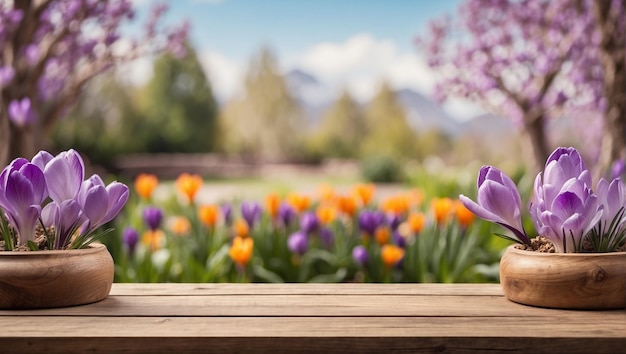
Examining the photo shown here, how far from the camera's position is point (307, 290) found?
1.45m

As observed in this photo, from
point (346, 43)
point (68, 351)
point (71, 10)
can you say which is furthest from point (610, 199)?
point (346, 43)

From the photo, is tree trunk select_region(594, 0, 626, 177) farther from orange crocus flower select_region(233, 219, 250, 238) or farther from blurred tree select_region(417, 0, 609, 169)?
blurred tree select_region(417, 0, 609, 169)

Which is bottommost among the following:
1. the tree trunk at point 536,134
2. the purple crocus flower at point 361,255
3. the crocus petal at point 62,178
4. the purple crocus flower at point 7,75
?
the tree trunk at point 536,134

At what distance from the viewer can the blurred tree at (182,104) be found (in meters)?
27.1

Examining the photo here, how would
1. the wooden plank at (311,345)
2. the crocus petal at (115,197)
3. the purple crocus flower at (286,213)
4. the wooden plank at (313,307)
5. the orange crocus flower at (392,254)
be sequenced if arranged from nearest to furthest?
the wooden plank at (311,345) → the wooden plank at (313,307) → the crocus petal at (115,197) → the orange crocus flower at (392,254) → the purple crocus flower at (286,213)

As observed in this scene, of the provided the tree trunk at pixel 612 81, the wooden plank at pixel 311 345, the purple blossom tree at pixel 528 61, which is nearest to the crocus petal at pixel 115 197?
the wooden plank at pixel 311 345

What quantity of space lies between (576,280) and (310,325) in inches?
19.1

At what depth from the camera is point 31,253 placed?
1.25 metres

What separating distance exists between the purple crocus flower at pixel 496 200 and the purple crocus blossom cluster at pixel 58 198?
0.66m

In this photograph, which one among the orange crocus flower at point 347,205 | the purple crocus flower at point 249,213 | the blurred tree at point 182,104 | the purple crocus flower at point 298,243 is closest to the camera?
the purple crocus flower at point 298,243

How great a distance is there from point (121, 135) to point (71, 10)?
2166 cm

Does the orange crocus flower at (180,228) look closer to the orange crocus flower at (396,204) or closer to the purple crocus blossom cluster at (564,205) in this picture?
the orange crocus flower at (396,204)

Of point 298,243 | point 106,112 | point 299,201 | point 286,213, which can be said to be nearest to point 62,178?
point 298,243

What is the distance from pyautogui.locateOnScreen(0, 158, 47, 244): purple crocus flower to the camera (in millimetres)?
1253
